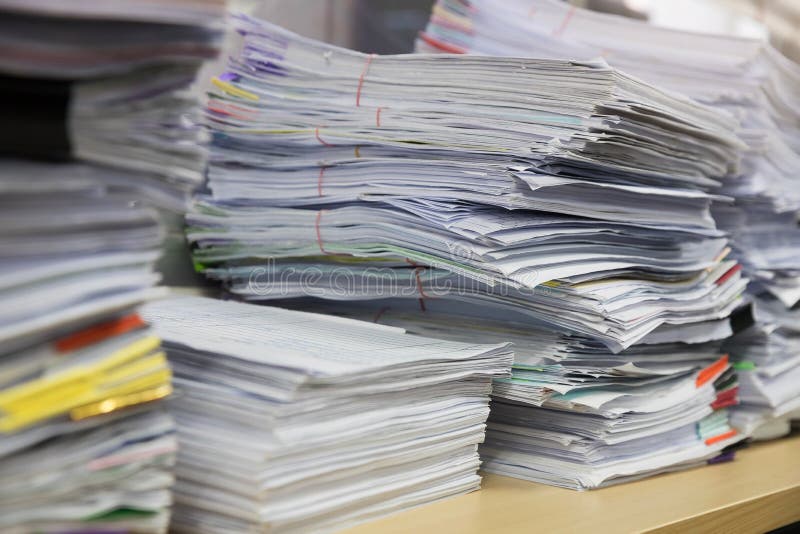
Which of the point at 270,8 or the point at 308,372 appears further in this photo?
the point at 270,8

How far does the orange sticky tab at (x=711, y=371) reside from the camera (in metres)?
1.10

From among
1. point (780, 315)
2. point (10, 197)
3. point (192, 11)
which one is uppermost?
point (192, 11)

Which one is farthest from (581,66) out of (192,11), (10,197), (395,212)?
(10,197)

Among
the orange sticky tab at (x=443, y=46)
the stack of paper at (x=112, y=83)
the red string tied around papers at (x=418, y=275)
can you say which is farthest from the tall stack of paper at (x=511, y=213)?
the stack of paper at (x=112, y=83)

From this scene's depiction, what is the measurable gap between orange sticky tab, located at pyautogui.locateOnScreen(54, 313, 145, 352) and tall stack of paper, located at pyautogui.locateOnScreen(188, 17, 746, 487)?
0.38 m

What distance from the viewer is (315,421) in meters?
0.71

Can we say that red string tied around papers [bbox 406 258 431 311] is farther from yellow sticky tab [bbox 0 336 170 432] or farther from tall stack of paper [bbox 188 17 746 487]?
yellow sticky tab [bbox 0 336 170 432]

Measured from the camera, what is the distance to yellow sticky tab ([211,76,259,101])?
108cm

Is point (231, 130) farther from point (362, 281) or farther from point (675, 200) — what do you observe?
point (675, 200)

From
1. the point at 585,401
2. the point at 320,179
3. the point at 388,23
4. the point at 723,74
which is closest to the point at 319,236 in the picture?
the point at 320,179

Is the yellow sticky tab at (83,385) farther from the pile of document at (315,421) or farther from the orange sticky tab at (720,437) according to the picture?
the orange sticky tab at (720,437)

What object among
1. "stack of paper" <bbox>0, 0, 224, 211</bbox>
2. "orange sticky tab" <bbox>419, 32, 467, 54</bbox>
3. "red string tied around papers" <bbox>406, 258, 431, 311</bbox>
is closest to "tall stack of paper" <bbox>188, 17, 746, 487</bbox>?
"red string tied around papers" <bbox>406, 258, 431, 311</bbox>

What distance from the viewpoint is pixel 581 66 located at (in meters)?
0.89

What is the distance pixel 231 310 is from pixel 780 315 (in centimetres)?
79
